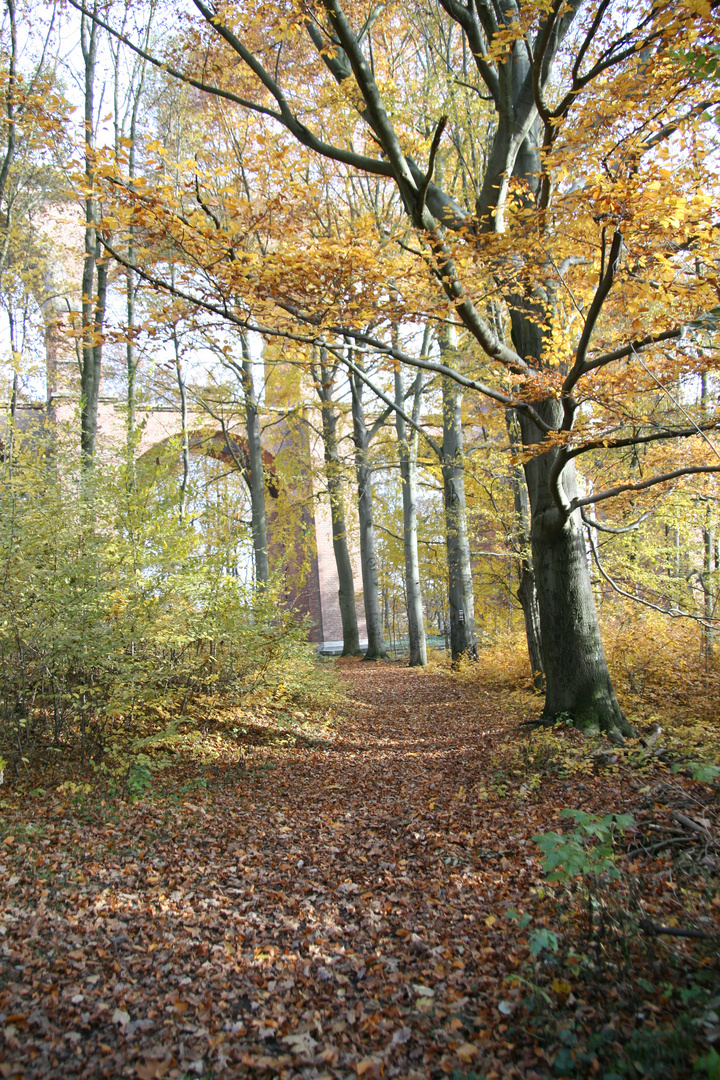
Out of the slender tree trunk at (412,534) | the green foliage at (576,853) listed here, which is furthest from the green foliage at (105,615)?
the slender tree trunk at (412,534)

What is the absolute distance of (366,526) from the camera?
16.7m

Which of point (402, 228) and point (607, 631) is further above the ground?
point (402, 228)

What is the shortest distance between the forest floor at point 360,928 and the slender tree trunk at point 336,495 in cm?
1103

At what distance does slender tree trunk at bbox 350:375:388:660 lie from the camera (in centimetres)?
1597

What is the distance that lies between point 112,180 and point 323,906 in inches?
222

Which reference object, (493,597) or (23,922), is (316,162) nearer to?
(493,597)

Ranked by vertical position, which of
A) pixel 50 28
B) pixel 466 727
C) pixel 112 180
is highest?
pixel 50 28

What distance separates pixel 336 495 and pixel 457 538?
4612mm

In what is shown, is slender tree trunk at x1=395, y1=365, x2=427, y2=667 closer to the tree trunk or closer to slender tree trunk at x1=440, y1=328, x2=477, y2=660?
slender tree trunk at x1=440, y1=328, x2=477, y2=660

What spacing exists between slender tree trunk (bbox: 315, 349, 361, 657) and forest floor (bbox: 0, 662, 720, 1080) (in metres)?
11.0

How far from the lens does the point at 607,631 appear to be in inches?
388

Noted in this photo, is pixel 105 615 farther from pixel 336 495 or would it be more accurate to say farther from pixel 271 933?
pixel 336 495

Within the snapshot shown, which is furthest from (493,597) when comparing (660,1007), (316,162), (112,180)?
(660,1007)

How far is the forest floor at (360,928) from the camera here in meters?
2.34
